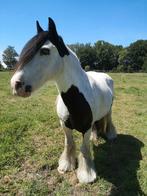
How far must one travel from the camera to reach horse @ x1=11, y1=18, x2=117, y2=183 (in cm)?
262

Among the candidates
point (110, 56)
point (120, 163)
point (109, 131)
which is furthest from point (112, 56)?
point (120, 163)

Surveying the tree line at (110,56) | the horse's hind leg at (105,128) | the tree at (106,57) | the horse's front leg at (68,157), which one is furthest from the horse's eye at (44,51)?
the tree at (106,57)

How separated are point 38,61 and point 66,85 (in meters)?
0.61

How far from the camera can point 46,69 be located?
2.79m

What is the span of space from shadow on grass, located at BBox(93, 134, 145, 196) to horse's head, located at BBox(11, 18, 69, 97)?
1759mm

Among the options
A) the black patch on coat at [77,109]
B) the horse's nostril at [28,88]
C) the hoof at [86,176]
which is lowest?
the hoof at [86,176]

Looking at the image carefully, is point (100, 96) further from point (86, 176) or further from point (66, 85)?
point (86, 176)

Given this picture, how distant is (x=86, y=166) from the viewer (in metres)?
3.71

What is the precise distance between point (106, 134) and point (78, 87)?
2.12 metres

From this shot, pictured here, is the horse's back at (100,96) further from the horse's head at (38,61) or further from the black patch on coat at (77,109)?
the horse's head at (38,61)

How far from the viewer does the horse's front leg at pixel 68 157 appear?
3.84 meters

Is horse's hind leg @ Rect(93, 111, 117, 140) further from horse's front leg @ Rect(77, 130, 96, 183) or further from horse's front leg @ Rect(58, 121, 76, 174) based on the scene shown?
horse's front leg @ Rect(77, 130, 96, 183)

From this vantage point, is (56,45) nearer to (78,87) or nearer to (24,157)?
(78,87)

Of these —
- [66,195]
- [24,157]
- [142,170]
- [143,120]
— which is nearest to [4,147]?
[24,157]
